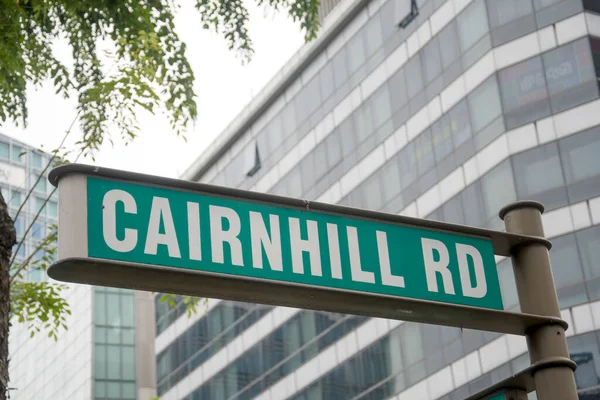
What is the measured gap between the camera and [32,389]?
2109 inches

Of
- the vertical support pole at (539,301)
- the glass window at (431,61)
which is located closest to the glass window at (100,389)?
the glass window at (431,61)

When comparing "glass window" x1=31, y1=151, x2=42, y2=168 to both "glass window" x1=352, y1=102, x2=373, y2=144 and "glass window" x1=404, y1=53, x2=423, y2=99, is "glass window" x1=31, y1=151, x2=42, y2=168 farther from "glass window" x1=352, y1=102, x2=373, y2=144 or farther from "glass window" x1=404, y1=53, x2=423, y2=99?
"glass window" x1=404, y1=53, x2=423, y2=99

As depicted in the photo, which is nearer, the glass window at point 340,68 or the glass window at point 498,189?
the glass window at point 498,189

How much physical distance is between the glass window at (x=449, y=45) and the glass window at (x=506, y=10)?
1.50 metres

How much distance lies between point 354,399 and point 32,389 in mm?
25975

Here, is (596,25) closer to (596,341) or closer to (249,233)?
(596,341)

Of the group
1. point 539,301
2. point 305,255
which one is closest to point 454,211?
point 539,301

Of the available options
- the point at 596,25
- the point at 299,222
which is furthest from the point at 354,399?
the point at 299,222

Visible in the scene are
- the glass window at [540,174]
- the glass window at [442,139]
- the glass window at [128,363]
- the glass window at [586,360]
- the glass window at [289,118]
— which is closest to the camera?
the glass window at [586,360]

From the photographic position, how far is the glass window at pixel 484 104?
2925 cm

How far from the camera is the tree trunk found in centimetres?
532

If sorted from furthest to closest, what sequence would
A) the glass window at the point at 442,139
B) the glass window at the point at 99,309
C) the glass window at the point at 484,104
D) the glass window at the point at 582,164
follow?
1. the glass window at the point at 99,309
2. the glass window at the point at 442,139
3. the glass window at the point at 484,104
4. the glass window at the point at 582,164

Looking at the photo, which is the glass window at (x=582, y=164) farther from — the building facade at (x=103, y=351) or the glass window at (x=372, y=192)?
the building facade at (x=103, y=351)

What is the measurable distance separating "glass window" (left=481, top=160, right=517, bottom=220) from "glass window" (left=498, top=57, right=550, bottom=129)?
1234 millimetres
